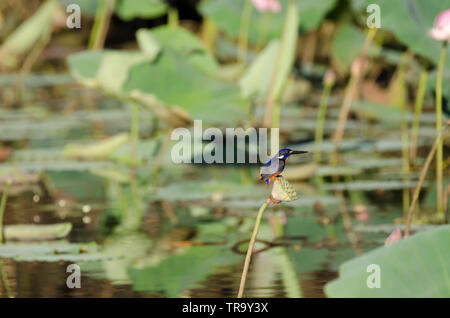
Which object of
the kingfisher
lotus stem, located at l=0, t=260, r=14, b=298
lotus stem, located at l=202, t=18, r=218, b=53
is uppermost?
lotus stem, located at l=202, t=18, r=218, b=53

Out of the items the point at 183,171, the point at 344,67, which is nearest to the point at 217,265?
the point at 183,171

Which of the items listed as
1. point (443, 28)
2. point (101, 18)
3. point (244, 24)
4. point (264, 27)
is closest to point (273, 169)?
point (443, 28)

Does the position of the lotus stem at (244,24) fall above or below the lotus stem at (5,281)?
above

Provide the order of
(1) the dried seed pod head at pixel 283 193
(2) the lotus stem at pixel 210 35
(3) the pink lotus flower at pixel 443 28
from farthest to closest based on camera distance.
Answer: (2) the lotus stem at pixel 210 35 → (3) the pink lotus flower at pixel 443 28 → (1) the dried seed pod head at pixel 283 193

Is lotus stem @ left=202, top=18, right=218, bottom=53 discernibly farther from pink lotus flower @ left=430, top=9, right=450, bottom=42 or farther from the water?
pink lotus flower @ left=430, top=9, right=450, bottom=42

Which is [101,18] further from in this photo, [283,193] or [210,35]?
[283,193]

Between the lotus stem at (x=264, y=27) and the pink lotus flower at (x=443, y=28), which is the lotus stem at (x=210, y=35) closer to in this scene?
the lotus stem at (x=264, y=27)

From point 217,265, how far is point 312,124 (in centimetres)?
312

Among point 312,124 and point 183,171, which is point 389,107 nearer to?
point 312,124

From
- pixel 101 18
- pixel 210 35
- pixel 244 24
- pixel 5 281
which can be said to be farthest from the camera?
pixel 210 35

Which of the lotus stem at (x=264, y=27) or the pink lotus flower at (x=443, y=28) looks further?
the lotus stem at (x=264, y=27)

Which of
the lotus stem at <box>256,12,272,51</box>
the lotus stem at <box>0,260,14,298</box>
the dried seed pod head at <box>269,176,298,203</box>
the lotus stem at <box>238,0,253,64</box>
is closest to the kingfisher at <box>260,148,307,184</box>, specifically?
the dried seed pod head at <box>269,176,298,203</box>

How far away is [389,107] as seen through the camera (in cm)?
634

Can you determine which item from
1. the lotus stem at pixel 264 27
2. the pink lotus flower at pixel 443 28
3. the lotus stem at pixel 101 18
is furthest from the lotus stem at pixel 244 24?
the pink lotus flower at pixel 443 28
